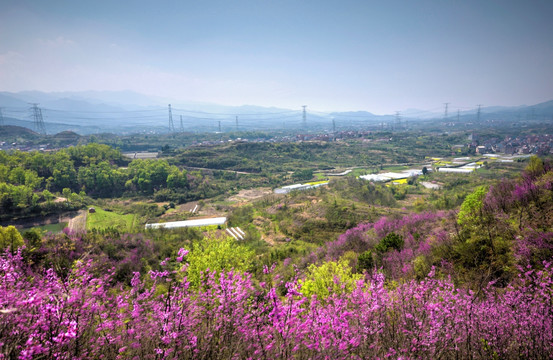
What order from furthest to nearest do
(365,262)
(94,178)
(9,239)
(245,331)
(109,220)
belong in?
(94,178), (109,220), (9,239), (365,262), (245,331)

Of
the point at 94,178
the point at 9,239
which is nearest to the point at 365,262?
the point at 9,239

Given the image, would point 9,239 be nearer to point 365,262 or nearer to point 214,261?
point 214,261

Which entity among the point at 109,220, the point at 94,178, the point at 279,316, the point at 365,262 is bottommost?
the point at 109,220

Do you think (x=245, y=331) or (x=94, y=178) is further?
(x=94, y=178)

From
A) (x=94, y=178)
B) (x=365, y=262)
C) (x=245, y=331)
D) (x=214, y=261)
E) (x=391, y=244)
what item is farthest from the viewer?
(x=94, y=178)

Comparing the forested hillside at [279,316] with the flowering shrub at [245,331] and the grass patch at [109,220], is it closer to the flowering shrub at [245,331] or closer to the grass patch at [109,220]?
the flowering shrub at [245,331]

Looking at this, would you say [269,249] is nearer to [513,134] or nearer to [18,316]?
[18,316]

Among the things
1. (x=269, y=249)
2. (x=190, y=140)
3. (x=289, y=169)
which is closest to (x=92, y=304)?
(x=269, y=249)

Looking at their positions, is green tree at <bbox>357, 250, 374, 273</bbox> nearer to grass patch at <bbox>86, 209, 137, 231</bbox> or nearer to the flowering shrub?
the flowering shrub
